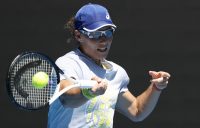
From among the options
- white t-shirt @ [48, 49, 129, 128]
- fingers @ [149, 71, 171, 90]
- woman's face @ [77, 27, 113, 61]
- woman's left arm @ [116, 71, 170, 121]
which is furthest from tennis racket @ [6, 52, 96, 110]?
woman's left arm @ [116, 71, 170, 121]

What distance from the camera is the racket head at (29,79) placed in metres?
4.39

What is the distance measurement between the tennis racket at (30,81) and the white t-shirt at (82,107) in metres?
0.11

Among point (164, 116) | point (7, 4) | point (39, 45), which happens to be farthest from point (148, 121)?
point (7, 4)

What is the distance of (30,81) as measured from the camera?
4453 millimetres

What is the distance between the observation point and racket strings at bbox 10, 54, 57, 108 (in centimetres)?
441

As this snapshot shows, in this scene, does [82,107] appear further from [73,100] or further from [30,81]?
[30,81]

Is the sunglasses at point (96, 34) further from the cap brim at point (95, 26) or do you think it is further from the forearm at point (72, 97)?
the forearm at point (72, 97)

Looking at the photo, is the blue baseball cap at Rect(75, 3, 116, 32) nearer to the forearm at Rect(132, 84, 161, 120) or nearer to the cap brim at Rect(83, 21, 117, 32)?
the cap brim at Rect(83, 21, 117, 32)

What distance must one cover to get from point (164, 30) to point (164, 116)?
744mm

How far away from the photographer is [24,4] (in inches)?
276

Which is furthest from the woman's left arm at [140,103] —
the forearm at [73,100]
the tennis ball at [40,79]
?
the tennis ball at [40,79]

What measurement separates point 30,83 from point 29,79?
0.03 metres

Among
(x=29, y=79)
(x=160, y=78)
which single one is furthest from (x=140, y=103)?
(x=29, y=79)

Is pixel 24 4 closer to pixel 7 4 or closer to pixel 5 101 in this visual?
pixel 7 4
